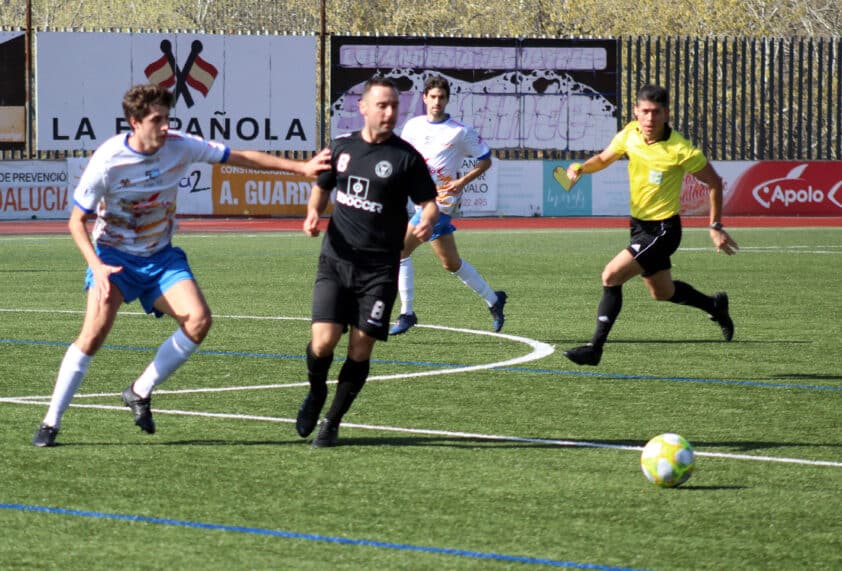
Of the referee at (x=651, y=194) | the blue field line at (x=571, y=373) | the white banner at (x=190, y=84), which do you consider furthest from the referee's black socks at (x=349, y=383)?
the white banner at (x=190, y=84)

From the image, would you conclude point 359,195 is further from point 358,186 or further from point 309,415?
point 309,415

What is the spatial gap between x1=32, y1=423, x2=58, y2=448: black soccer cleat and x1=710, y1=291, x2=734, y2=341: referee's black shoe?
662cm

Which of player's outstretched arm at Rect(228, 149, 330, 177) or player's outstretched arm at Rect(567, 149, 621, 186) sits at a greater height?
player's outstretched arm at Rect(228, 149, 330, 177)

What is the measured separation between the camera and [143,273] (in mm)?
7828

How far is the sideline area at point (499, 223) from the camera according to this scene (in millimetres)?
32094

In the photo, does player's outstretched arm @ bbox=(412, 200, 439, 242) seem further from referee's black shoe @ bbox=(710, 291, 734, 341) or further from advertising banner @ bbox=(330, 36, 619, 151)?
advertising banner @ bbox=(330, 36, 619, 151)

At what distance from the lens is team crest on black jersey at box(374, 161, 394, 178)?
7762 millimetres

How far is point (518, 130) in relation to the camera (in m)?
37.5

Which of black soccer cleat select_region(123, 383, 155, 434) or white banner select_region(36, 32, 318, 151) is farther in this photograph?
white banner select_region(36, 32, 318, 151)

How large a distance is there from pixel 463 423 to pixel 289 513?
2.49 m

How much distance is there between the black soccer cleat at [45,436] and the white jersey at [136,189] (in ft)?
3.20

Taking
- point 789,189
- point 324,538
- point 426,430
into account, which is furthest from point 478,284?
point 789,189

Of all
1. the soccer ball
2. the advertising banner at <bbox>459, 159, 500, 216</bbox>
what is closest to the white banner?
the advertising banner at <bbox>459, 159, 500, 216</bbox>

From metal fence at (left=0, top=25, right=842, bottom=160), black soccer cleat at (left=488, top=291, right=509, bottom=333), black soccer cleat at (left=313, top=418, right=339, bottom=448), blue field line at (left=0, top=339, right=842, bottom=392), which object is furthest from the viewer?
metal fence at (left=0, top=25, right=842, bottom=160)
